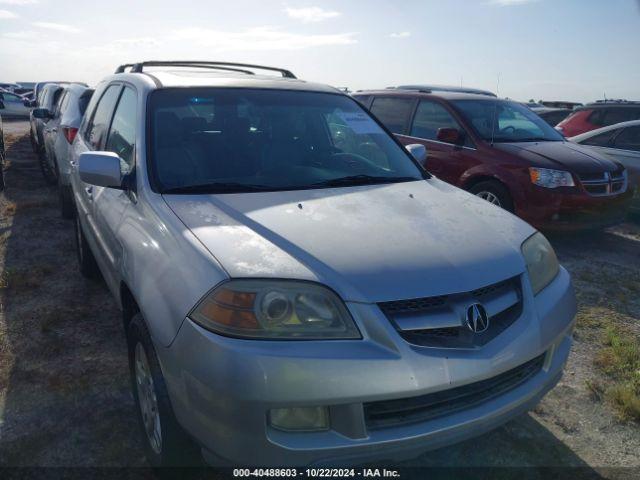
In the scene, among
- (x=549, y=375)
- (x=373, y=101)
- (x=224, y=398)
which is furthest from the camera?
(x=373, y=101)

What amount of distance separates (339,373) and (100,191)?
2231mm

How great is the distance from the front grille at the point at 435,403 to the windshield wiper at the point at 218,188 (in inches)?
49.1

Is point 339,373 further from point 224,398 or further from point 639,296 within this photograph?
point 639,296

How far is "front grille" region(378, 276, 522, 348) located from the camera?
185 centimetres

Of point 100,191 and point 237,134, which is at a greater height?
point 237,134

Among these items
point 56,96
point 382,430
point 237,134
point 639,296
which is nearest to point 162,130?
point 237,134

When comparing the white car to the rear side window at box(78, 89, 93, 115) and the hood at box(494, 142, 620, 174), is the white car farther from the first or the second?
the rear side window at box(78, 89, 93, 115)

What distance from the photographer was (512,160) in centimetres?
597

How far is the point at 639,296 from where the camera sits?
461 centimetres

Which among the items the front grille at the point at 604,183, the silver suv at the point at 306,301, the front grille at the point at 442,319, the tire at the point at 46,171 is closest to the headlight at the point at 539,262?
the silver suv at the point at 306,301

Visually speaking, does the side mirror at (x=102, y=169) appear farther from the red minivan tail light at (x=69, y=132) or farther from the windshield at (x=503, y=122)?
the windshield at (x=503, y=122)

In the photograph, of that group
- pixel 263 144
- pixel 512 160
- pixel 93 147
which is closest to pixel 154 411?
pixel 263 144

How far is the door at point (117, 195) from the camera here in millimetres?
2744

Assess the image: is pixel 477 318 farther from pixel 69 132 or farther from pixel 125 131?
pixel 69 132
